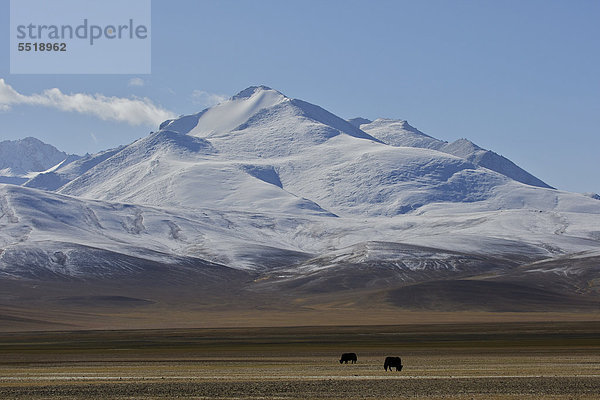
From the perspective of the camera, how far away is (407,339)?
90875 mm

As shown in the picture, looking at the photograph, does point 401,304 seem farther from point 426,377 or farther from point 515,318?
point 426,377

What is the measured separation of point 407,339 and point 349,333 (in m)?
17.5

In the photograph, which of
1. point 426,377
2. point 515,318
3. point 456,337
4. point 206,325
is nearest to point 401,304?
point 515,318

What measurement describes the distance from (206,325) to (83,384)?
324 feet

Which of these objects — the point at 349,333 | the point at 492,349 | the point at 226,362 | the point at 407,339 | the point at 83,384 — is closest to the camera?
the point at 83,384

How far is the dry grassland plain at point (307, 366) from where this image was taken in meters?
36.8

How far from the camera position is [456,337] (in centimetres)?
9238

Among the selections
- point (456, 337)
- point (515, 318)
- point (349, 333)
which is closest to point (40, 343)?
point (349, 333)

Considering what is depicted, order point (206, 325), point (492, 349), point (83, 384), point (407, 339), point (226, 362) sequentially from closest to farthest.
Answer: point (83, 384) < point (226, 362) < point (492, 349) < point (407, 339) < point (206, 325)

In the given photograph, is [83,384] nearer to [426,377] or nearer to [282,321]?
[426,377]

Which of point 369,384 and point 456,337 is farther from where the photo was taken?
point 456,337

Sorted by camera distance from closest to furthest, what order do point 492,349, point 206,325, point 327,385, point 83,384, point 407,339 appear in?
point 327,385, point 83,384, point 492,349, point 407,339, point 206,325

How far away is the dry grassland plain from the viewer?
121 ft

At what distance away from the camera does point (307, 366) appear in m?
54.5
